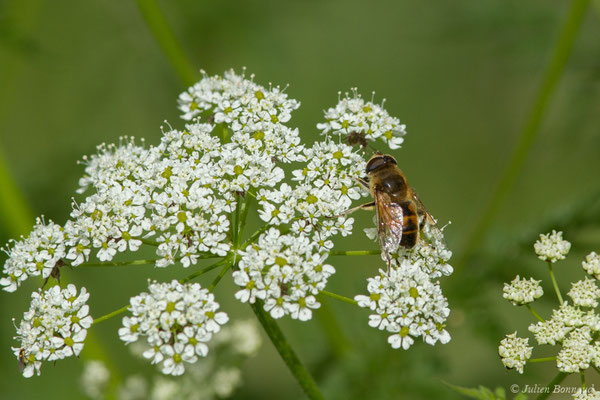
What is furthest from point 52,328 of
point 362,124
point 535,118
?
point 535,118

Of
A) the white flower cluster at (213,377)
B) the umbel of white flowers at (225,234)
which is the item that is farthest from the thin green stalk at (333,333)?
the umbel of white flowers at (225,234)

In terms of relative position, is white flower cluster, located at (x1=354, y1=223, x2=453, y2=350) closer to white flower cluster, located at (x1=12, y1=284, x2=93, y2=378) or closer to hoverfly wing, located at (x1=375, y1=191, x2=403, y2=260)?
hoverfly wing, located at (x1=375, y1=191, x2=403, y2=260)

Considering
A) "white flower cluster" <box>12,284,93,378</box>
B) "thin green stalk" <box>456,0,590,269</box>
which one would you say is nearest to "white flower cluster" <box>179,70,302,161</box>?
"white flower cluster" <box>12,284,93,378</box>

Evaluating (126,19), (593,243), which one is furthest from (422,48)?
(593,243)

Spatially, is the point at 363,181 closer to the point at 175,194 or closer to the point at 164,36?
the point at 175,194

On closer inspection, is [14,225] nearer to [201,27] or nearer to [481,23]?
[201,27]

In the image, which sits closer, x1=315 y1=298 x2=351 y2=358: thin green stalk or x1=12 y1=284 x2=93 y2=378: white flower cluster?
x1=12 y1=284 x2=93 y2=378: white flower cluster

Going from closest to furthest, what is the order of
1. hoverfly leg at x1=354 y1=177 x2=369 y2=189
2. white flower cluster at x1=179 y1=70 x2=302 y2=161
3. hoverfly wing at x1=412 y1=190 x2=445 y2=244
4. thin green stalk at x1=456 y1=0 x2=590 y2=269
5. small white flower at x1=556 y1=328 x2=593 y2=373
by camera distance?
1. small white flower at x1=556 y1=328 x2=593 y2=373
2. hoverfly wing at x1=412 y1=190 x2=445 y2=244
3. white flower cluster at x1=179 y1=70 x2=302 y2=161
4. hoverfly leg at x1=354 y1=177 x2=369 y2=189
5. thin green stalk at x1=456 y1=0 x2=590 y2=269

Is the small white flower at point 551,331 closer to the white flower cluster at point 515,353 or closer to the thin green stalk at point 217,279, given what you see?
the white flower cluster at point 515,353

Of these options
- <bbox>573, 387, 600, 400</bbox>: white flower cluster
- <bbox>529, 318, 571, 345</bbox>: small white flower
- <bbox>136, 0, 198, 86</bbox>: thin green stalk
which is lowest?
<bbox>573, 387, 600, 400</bbox>: white flower cluster
